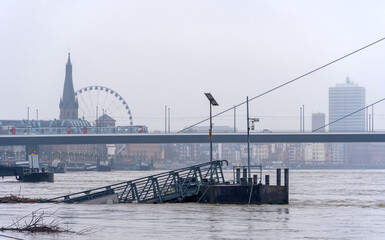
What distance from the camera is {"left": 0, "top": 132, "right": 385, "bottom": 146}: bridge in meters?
141

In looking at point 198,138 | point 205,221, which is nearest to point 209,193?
point 205,221

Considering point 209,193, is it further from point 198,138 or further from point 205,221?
point 198,138

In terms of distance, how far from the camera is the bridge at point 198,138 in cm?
14088

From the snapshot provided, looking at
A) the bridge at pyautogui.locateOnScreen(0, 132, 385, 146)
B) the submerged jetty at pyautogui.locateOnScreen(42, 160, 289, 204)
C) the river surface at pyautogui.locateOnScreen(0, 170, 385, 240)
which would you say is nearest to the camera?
the river surface at pyautogui.locateOnScreen(0, 170, 385, 240)

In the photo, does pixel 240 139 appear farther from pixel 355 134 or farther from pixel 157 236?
pixel 157 236

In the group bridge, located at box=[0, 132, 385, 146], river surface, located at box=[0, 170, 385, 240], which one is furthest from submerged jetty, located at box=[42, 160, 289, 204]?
bridge, located at box=[0, 132, 385, 146]

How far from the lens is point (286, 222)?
28438 millimetres

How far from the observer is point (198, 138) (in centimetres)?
14562

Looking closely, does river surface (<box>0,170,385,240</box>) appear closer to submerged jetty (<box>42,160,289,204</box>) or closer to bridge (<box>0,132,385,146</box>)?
submerged jetty (<box>42,160,289,204</box>)

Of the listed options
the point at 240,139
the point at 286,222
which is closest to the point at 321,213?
the point at 286,222

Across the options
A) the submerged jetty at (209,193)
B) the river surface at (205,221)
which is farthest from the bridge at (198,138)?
the river surface at (205,221)

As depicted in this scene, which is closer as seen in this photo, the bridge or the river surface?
the river surface

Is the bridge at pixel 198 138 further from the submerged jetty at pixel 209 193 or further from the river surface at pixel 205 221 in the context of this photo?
the river surface at pixel 205 221

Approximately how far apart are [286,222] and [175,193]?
41.4 feet
